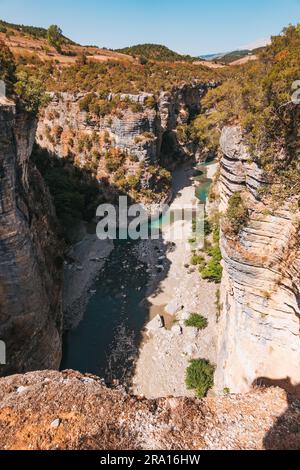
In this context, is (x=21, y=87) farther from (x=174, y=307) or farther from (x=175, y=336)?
(x=175, y=336)

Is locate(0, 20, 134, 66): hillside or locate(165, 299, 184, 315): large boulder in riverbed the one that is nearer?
locate(165, 299, 184, 315): large boulder in riverbed

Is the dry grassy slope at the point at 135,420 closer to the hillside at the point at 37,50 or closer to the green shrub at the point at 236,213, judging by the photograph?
the green shrub at the point at 236,213

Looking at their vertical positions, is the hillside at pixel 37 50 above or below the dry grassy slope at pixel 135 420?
above

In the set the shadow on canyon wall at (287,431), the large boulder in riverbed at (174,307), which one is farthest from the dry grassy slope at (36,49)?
the shadow on canyon wall at (287,431)

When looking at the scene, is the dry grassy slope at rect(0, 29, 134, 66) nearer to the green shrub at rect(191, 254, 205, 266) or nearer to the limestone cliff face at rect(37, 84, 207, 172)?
the limestone cliff face at rect(37, 84, 207, 172)

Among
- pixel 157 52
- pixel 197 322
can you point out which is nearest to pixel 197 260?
pixel 197 322

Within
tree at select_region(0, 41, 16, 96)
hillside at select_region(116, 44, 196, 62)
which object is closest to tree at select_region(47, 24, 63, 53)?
hillside at select_region(116, 44, 196, 62)

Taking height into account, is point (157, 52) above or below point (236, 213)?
above
